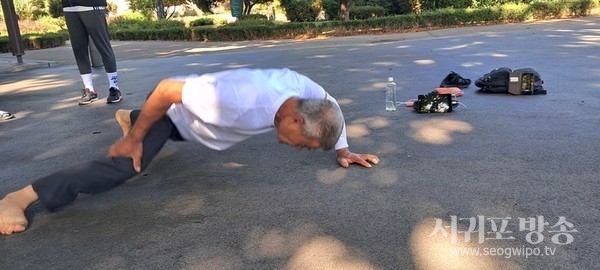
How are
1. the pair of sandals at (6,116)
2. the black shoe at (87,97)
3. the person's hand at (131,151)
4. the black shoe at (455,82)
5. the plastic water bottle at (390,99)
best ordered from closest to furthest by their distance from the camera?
the person's hand at (131,151) → the plastic water bottle at (390,99) → the pair of sandals at (6,116) → the black shoe at (455,82) → the black shoe at (87,97)

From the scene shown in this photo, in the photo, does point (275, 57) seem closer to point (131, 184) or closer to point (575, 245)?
point (131, 184)

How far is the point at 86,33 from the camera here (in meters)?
6.08

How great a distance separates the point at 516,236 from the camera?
2475 mm

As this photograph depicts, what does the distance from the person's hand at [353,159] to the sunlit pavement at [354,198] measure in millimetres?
63

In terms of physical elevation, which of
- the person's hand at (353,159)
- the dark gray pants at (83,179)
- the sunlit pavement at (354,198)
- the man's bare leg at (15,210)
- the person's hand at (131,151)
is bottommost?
the sunlit pavement at (354,198)

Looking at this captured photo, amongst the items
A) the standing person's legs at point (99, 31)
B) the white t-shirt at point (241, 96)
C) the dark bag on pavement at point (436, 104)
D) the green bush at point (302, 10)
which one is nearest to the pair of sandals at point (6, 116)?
the standing person's legs at point (99, 31)

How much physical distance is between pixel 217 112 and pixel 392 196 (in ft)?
3.86

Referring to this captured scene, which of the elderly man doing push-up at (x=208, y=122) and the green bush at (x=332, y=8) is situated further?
the green bush at (x=332, y=8)

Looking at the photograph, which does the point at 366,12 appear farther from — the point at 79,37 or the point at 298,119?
the point at 298,119

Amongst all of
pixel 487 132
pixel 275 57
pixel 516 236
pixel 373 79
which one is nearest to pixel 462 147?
pixel 487 132

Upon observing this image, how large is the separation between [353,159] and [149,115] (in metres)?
1.50

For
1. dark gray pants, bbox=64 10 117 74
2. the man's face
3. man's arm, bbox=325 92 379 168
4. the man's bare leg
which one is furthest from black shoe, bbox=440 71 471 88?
the man's bare leg

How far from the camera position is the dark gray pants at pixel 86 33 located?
5.93 m

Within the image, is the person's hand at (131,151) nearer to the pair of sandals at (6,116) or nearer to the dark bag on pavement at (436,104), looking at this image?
the dark bag on pavement at (436,104)
